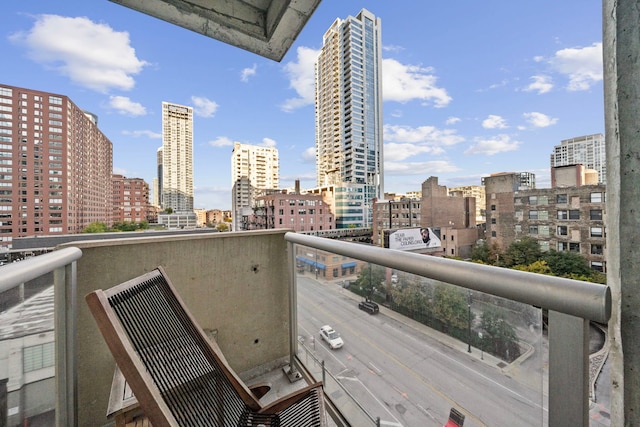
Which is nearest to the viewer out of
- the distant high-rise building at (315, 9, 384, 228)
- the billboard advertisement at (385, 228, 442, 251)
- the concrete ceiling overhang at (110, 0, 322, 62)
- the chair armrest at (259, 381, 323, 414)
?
the chair armrest at (259, 381, 323, 414)

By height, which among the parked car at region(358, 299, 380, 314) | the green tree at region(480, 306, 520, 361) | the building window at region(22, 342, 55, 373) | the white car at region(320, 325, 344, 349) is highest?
the green tree at region(480, 306, 520, 361)

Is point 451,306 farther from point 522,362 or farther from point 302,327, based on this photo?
point 302,327

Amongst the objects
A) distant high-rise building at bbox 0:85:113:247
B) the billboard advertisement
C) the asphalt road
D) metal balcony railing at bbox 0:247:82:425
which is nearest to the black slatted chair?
the asphalt road

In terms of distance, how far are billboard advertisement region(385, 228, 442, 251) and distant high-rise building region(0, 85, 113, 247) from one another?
143 ft

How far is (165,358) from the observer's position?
91cm

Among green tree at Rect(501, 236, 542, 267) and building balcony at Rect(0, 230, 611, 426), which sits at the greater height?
building balcony at Rect(0, 230, 611, 426)

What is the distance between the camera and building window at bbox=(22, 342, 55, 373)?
1.03 metres

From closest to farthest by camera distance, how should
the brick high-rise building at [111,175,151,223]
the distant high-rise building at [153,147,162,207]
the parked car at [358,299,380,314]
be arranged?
the parked car at [358,299,380,314]
the brick high-rise building at [111,175,151,223]
the distant high-rise building at [153,147,162,207]

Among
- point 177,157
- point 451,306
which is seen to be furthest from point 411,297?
point 177,157

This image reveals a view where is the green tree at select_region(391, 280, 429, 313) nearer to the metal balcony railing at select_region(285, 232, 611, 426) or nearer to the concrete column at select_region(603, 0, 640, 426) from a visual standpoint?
the metal balcony railing at select_region(285, 232, 611, 426)

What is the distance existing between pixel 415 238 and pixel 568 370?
1915 centimetres

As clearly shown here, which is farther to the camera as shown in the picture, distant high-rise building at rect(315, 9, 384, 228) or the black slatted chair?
distant high-rise building at rect(315, 9, 384, 228)

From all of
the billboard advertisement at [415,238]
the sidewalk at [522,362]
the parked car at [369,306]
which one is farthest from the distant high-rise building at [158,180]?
the sidewalk at [522,362]

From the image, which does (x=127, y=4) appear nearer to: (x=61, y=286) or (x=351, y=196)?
(x=61, y=286)
